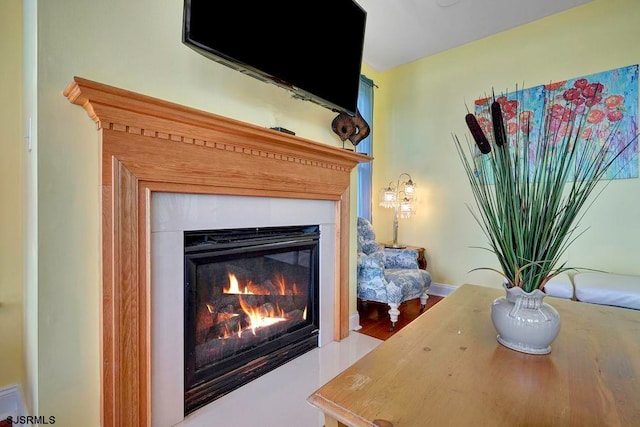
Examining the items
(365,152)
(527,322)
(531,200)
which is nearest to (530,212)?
(531,200)

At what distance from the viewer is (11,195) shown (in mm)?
1378

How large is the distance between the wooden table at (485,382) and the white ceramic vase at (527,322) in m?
0.03

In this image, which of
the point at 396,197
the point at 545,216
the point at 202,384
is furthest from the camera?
the point at 396,197

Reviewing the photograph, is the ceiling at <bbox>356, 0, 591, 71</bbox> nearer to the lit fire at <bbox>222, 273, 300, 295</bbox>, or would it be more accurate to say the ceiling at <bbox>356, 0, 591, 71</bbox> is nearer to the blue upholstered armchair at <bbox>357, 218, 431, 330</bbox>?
the blue upholstered armchair at <bbox>357, 218, 431, 330</bbox>

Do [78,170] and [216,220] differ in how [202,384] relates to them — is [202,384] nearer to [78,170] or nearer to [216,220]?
[216,220]

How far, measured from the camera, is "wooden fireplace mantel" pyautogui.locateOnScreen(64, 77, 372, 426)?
1078 millimetres

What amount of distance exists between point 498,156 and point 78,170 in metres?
1.46

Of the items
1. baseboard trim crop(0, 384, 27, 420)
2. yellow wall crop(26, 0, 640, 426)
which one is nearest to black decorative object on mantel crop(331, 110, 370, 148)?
yellow wall crop(26, 0, 640, 426)

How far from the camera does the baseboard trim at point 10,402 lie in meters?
1.33

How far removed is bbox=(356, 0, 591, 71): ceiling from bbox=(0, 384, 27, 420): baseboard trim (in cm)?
345

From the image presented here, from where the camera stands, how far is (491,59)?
313cm

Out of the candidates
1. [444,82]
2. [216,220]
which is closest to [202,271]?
[216,220]

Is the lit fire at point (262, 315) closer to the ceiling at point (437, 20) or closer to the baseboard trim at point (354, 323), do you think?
the baseboard trim at point (354, 323)

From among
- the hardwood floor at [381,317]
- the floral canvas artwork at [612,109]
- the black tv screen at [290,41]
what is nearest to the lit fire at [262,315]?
the hardwood floor at [381,317]
